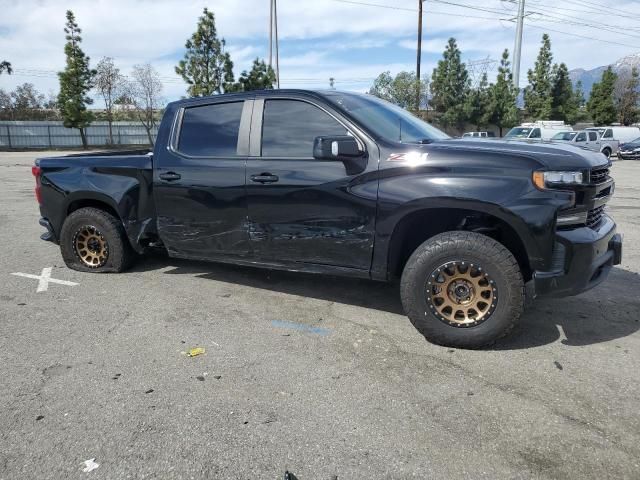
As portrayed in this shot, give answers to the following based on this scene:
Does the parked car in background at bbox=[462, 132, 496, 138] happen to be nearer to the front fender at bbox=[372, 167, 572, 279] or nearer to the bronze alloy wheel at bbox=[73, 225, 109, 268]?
the front fender at bbox=[372, 167, 572, 279]

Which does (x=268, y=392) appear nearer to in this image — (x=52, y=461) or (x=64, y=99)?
(x=52, y=461)

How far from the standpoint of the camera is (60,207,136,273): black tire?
5.43m

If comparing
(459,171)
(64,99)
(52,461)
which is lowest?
(52,461)

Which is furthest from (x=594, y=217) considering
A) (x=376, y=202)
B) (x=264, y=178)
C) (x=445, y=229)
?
(x=264, y=178)

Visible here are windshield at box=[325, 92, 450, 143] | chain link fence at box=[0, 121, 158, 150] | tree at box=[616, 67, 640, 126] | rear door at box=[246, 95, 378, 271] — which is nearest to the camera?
rear door at box=[246, 95, 378, 271]

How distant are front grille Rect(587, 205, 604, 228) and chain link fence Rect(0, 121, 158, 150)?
43597 mm

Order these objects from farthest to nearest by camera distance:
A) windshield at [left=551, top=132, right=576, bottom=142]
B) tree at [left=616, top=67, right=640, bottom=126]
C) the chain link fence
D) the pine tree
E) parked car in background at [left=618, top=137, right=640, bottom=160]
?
1. tree at [left=616, top=67, right=640, bottom=126]
2. the pine tree
3. the chain link fence
4. parked car in background at [left=618, top=137, right=640, bottom=160]
5. windshield at [left=551, top=132, right=576, bottom=142]

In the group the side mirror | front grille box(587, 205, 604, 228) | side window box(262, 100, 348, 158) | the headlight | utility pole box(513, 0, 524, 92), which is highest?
utility pole box(513, 0, 524, 92)

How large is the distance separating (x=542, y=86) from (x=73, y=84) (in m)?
40.8

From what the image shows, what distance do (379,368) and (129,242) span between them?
3.34 metres

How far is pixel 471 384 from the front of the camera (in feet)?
10.6

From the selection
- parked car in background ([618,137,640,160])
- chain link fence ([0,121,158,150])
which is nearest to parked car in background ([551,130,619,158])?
parked car in background ([618,137,640,160])

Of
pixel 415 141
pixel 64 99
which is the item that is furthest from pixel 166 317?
pixel 64 99

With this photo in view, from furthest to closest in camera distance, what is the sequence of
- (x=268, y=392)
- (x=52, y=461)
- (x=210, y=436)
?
(x=268, y=392) → (x=210, y=436) → (x=52, y=461)
